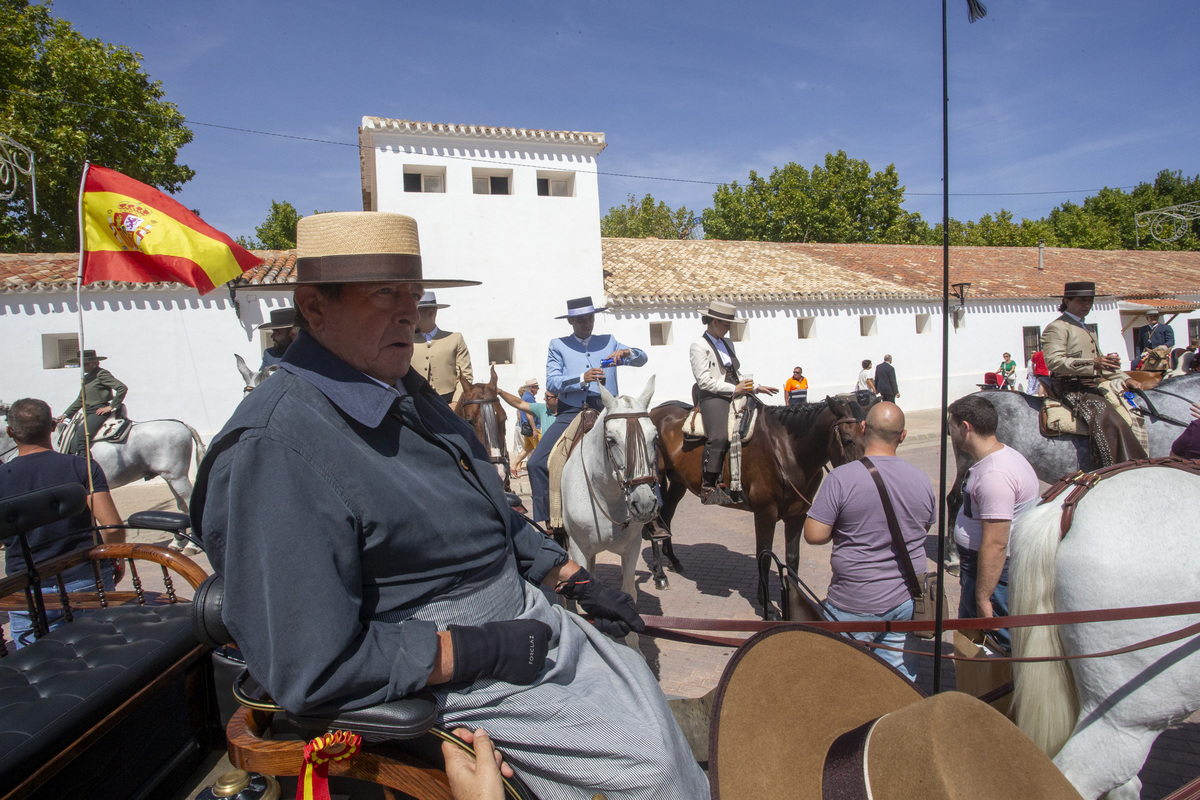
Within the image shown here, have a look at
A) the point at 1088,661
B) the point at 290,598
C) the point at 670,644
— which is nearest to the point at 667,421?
the point at 670,644

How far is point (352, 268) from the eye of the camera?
1.71 m

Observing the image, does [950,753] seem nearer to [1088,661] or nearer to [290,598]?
[290,598]

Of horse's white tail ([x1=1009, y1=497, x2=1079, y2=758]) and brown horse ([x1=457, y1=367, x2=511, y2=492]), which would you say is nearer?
horse's white tail ([x1=1009, y1=497, x2=1079, y2=758])

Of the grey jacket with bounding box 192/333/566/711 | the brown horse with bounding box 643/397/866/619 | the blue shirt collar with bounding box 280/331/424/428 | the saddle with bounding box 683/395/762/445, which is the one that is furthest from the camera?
the saddle with bounding box 683/395/762/445

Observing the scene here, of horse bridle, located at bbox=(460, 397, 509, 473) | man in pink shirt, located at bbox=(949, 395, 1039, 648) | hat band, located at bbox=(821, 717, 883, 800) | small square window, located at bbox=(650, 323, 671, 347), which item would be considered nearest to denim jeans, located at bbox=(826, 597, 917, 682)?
man in pink shirt, located at bbox=(949, 395, 1039, 648)

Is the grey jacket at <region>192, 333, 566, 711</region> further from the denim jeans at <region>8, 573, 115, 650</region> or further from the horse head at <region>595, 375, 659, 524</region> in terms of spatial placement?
the denim jeans at <region>8, 573, 115, 650</region>

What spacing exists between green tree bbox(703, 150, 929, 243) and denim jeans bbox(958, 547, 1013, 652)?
32.7 metres

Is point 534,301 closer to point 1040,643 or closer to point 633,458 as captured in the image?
point 633,458

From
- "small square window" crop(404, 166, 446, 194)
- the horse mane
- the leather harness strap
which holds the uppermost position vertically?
"small square window" crop(404, 166, 446, 194)

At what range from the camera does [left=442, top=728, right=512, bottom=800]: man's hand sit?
5.04 ft

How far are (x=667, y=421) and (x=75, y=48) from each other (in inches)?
855

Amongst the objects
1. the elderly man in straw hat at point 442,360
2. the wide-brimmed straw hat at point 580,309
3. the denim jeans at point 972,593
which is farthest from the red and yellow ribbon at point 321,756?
the elderly man in straw hat at point 442,360

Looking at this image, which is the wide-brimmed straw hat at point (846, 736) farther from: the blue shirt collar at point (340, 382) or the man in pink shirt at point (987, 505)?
the man in pink shirt at point (987, 505)

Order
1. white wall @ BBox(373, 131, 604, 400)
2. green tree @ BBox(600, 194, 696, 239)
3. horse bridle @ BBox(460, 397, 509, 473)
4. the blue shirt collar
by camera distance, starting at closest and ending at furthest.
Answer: the blue shirt collar < horse bridle @ BBox(460, 397, 509, 473) < white wall @ BBox(373, 131, 604, 400) < green tree @ BBox(600, 194, 696, 239)
